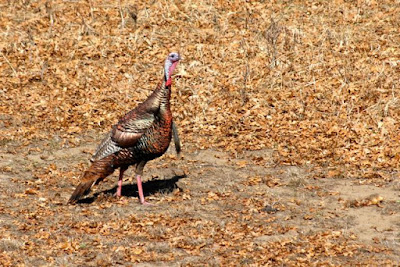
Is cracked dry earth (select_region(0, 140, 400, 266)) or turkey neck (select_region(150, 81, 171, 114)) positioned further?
turkey neck (select_region(150, 81, 171, 114))

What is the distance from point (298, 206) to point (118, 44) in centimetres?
834

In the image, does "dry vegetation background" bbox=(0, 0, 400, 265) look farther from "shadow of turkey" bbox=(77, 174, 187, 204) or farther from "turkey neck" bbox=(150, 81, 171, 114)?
"turkey neck" bbox=(150, 81, 171, 114)

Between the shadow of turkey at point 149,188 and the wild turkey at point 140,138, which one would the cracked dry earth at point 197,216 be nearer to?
the shadow of turkey at point 149,188

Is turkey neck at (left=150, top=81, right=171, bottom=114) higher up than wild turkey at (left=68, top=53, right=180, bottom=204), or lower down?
higher up

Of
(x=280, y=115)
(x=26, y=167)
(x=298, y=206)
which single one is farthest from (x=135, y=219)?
(x=280, y=115)

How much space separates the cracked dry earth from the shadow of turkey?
2 cm

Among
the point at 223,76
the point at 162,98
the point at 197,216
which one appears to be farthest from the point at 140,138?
the point at 223,76

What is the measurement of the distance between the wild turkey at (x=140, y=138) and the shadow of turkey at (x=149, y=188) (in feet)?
1.77

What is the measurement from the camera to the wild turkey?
10.3 m

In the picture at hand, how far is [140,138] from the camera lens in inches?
408

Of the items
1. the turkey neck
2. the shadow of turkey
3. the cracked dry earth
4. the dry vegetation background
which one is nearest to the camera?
the cracked dry earth

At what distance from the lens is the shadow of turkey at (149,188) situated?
1120cm

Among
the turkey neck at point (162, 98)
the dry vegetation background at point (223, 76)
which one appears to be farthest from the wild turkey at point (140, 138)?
the dry vegetation background at point (223, 76)

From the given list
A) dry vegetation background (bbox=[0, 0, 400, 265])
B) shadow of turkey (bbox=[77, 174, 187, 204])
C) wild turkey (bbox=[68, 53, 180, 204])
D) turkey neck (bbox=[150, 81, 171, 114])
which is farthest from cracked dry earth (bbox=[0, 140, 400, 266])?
turkey neck (bbox=[150, 81, 171, 114])
